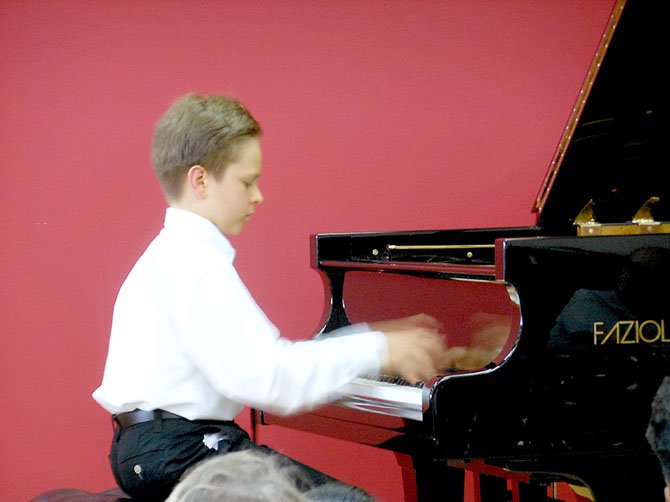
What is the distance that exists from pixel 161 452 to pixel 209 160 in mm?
643

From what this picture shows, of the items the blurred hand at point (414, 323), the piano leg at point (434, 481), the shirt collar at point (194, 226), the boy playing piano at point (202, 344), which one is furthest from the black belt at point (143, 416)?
the piano leg at point (434, 481)

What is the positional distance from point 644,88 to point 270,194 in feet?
5.37

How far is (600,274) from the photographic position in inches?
75.0

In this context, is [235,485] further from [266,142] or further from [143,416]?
[266,142]

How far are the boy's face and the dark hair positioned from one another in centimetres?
2

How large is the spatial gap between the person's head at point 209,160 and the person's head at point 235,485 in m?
1.20

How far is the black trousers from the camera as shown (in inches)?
80.4

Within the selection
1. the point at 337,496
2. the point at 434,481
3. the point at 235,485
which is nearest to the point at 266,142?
the point at 434,481

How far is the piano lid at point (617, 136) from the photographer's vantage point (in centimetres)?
188

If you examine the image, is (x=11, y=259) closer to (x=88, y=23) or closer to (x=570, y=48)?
(x=88, y=23)

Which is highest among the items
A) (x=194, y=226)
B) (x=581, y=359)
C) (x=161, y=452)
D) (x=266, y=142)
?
(x=266, y=142)

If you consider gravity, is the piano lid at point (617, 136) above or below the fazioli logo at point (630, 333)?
above

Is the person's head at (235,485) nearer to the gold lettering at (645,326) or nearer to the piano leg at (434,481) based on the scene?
the gold lettering at (645,326)

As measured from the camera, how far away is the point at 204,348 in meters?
2.01
